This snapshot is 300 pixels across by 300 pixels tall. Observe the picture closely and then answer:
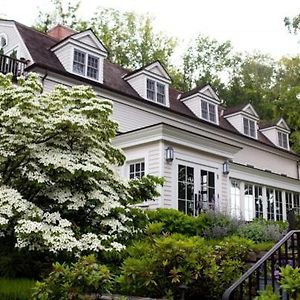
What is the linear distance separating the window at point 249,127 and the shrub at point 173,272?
67.2 ft

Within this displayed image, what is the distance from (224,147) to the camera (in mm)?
14602

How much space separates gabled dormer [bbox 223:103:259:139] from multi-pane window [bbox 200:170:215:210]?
10768 mm

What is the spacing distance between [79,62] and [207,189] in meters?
7.19

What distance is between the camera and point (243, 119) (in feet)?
80.5

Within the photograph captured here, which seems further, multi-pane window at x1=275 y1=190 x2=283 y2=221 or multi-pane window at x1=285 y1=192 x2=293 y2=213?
multi-pane window at x1=285 y1=192 x2=293 y2=213

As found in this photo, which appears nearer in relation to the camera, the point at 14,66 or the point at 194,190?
the point at 194,190

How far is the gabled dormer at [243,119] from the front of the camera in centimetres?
2433

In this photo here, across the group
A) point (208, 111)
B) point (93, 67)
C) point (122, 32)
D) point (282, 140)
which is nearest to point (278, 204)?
point (208, 111)

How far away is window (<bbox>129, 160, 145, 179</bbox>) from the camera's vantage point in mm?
13188

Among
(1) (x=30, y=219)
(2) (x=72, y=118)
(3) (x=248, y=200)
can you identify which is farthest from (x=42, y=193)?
(3) (x=248, y=200)

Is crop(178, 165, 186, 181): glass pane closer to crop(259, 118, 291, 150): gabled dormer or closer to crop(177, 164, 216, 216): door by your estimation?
crop(177, 164, 216, 216): door

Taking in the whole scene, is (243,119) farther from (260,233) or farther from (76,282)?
(76,282)

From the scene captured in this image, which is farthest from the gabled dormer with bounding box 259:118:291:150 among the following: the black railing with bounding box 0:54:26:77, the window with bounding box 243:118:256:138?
the black railing with bounding box 0:54:26:77

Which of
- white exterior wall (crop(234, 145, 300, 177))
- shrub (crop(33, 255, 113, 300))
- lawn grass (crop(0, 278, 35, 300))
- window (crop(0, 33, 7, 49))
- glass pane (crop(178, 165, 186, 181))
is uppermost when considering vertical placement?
window (crop(0, 33, 7, 49))
